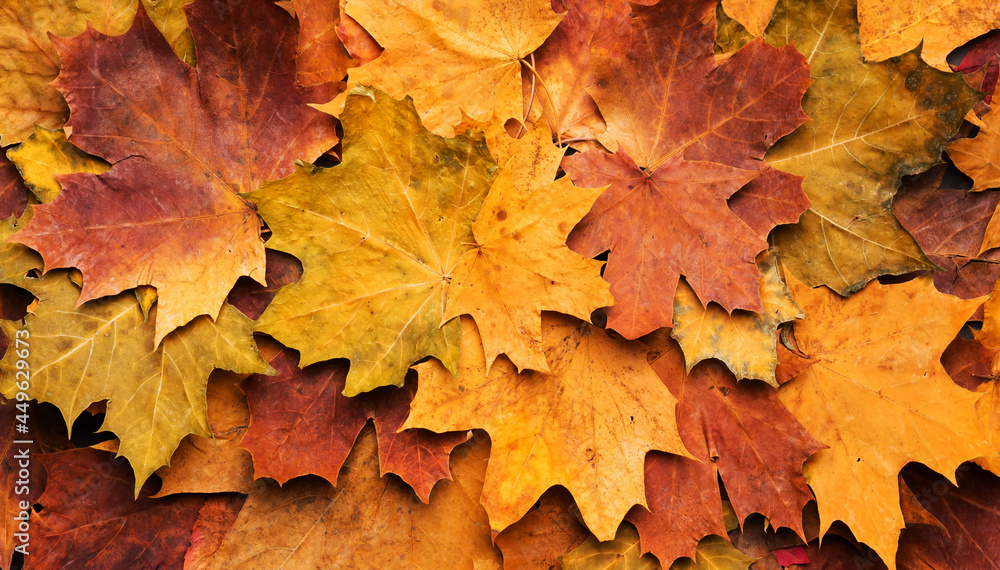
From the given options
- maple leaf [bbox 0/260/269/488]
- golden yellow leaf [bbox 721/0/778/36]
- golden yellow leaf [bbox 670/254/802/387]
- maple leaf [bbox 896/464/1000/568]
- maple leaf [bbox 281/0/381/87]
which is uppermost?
maple leaf [bbox 281/0/381/87]

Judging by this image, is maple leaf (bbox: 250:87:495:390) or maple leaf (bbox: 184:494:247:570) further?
maple leaf (bbox: 184:494:247:570)

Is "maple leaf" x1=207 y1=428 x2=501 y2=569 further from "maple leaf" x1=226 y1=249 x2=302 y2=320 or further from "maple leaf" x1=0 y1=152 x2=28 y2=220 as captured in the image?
"maple leaf" x1=0 y1=152 x2=28 y2=220

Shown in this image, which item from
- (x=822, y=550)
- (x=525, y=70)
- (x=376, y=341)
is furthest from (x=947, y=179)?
(x=376, y=341)

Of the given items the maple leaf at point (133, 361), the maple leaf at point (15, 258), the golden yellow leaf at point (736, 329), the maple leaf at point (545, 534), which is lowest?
the maple leaf at point (545, 534)

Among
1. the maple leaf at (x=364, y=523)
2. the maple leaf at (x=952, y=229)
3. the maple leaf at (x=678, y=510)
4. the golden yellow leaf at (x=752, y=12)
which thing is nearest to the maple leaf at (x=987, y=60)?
the maple leaf at (x=952, y=229)

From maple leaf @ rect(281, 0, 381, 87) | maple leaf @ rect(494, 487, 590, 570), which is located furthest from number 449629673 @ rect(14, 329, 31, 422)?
maple leaf @ rect(494, 487, 590, 570)

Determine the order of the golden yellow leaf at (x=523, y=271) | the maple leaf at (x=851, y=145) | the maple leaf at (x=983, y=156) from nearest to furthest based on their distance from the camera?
the golden yellow leaf at (x=523, y=271)
the maple leaf at (x=851, y=145)
the maple leaf at (x=983, y=156)

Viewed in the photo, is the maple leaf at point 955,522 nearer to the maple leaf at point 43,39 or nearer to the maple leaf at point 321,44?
the maple leaf at point 321,44
